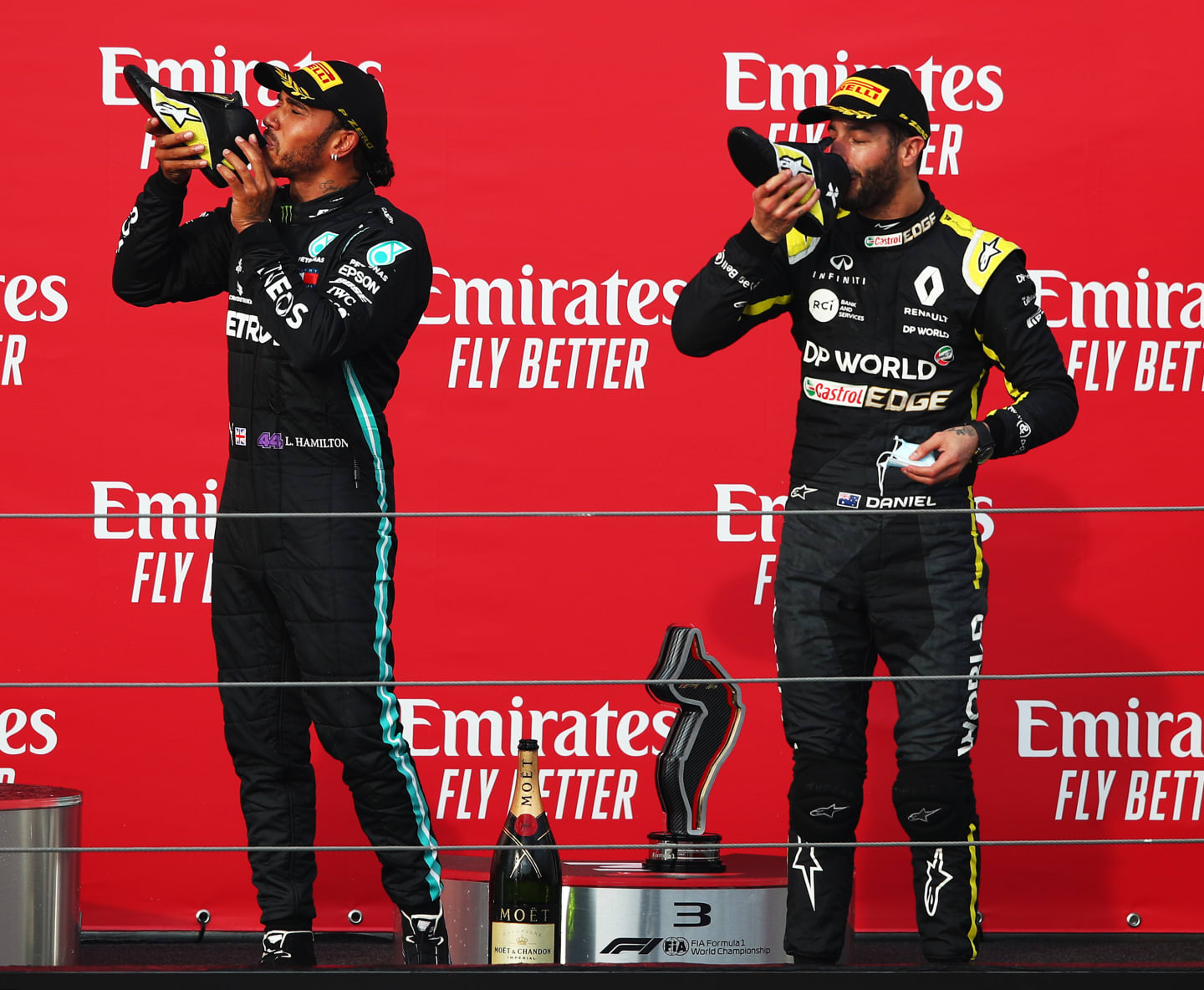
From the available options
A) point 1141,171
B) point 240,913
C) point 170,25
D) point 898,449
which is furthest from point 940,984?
point 170,25

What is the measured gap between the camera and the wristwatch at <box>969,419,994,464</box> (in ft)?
6.66

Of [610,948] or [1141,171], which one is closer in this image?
[610,948]

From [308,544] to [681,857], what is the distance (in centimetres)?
70

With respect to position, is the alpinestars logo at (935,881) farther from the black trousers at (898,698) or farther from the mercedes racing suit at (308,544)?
the mercedes racing suit at (308,544)

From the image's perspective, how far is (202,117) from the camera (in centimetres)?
212

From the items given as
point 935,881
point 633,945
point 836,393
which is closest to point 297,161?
point 836,393

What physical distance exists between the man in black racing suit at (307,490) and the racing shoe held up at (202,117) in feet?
0.06

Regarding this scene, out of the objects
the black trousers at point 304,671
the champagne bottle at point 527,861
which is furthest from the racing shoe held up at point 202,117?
the champagne bottle at point 527,861

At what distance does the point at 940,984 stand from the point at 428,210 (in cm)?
193

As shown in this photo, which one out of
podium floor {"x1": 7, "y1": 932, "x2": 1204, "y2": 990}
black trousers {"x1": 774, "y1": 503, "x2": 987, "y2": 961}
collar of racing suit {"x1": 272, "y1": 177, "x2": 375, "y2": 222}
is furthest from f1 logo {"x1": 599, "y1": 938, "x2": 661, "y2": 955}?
collar of racing suit {"x1": 272, "y1": 177, "x2": 375, "y2": 222}

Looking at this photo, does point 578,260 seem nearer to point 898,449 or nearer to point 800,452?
point 800,452

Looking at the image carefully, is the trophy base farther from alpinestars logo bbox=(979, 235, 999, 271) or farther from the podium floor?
alpinestars logo bbox=(979, 235, 999, 271)

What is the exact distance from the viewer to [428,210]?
305 cm

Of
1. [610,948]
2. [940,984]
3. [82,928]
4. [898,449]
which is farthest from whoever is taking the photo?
[82,928]
